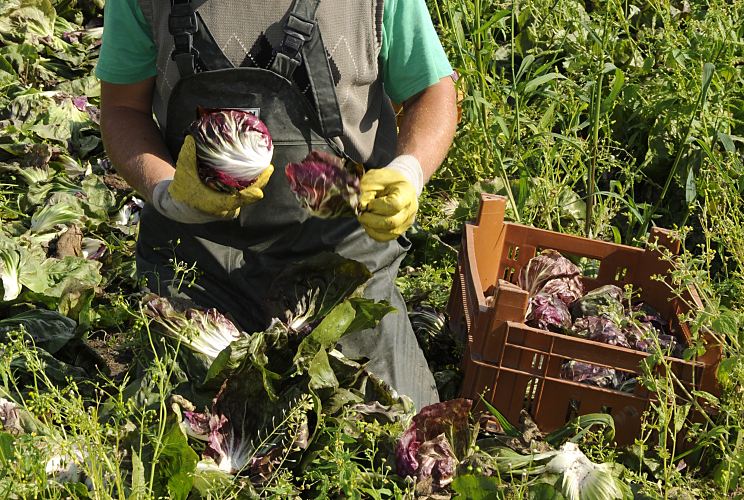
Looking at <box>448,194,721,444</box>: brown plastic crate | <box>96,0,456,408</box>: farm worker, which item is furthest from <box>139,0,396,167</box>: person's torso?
<box>448,194,721,444</box>: brown plastic crate

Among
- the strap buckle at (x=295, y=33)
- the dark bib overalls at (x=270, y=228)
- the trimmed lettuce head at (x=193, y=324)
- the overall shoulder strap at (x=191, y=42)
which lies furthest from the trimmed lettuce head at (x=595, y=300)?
the overall shoulder strap at (x=191, y=42)

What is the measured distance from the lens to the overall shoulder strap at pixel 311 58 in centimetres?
265

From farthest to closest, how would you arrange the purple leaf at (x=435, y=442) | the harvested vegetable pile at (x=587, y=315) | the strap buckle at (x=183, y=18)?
the harvested vegetable pile at (x=587, y=315) < the strap buckle at (x=183, y=18) < the purple leaf at (x=435, y=442)

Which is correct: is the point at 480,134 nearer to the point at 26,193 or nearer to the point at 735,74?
the point at 735,74

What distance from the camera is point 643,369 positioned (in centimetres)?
253

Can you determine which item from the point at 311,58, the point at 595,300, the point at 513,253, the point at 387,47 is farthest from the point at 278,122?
the point at 595,300

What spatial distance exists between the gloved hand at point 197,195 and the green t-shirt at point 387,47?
1.39 ft

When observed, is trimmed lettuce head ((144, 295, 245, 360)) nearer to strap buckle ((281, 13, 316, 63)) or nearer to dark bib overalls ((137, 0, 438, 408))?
dark bib overalls ((137, 0, 438, 408))

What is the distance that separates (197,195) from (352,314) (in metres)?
0.52

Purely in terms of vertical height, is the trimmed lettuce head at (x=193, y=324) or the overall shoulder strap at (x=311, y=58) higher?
the overall shoulder strap at (x=311, y=58)

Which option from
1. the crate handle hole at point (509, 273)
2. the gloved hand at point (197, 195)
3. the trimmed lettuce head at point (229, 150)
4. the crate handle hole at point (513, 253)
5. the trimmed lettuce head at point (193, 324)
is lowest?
the crate handle hole at point (509, 273)

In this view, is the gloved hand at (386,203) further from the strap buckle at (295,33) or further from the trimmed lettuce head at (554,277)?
the trimmed lettuce head at (554,277)

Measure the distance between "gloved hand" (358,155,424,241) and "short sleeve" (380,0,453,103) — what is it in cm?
43

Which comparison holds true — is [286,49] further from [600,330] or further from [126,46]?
[600,330]
